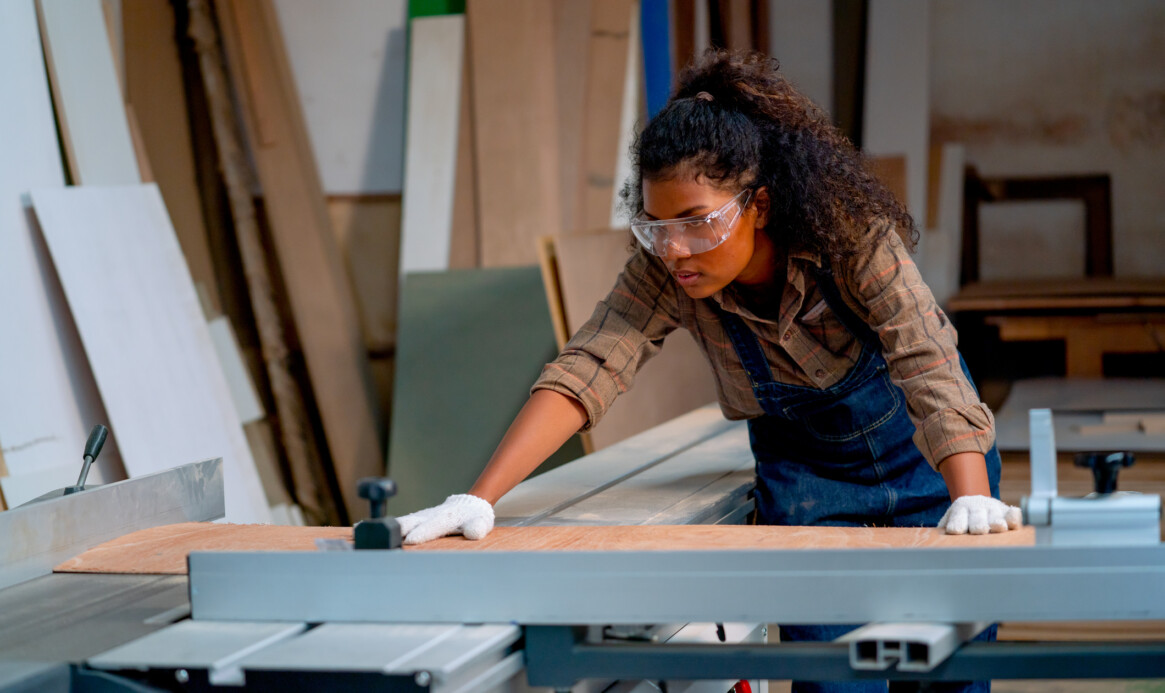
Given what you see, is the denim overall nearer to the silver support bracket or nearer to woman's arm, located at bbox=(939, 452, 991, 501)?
woman's arm, located at bbox=(939, 452, 991, 501)

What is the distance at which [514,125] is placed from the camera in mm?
4125

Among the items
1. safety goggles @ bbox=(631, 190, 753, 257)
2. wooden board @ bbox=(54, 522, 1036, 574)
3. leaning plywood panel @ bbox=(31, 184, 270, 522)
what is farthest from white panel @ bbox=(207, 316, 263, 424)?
safety goggles @ bbox=(631, 190, 753, 257)

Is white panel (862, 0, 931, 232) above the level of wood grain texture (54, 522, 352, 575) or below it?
above

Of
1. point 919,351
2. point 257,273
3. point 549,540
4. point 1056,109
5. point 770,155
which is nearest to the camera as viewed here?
point 549,540

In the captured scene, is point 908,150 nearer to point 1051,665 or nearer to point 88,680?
point 1051,665

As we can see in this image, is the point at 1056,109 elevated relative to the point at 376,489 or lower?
elevated

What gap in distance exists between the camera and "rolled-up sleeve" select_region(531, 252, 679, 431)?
1.80 m

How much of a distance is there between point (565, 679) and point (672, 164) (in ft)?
2.60

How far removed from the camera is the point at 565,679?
47.0 inches

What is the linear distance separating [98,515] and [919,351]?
128 centimetres

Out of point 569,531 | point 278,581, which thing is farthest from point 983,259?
point 278,581

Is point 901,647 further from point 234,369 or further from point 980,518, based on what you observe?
point 234,369

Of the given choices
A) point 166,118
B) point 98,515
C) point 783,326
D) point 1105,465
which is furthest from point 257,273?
point 1105,465

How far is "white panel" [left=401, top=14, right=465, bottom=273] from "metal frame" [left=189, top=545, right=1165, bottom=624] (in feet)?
10.00
